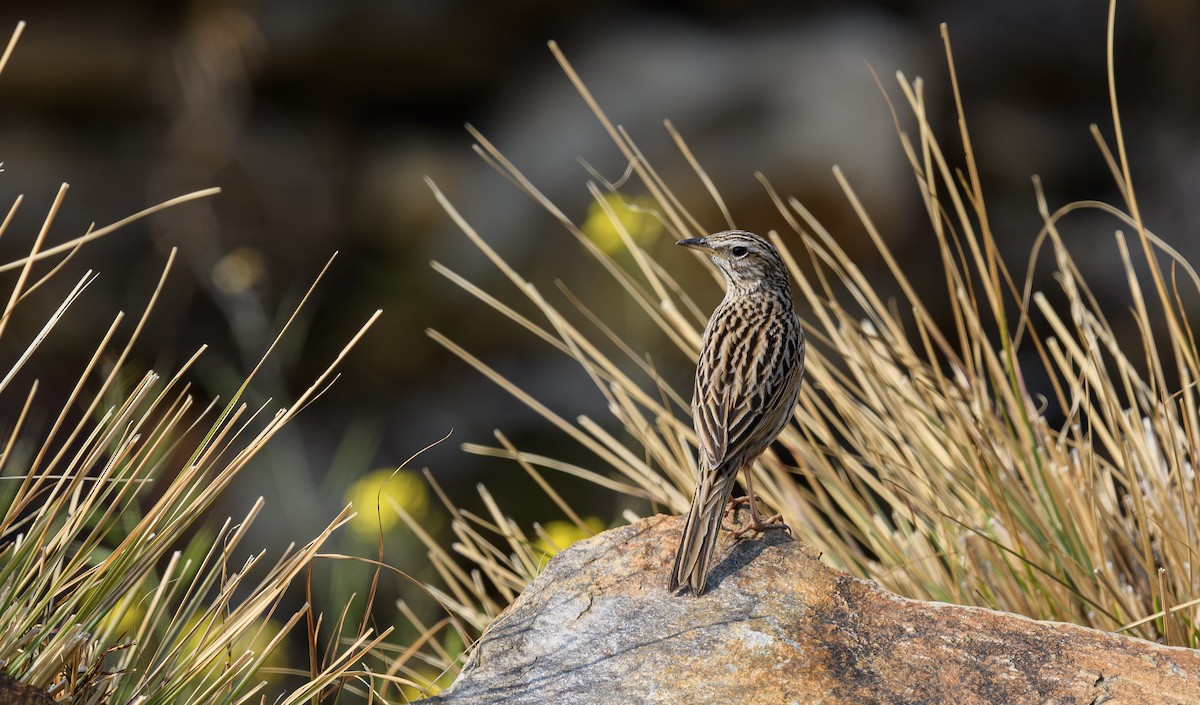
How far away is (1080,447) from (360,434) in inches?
250

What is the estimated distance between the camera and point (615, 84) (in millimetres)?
9141

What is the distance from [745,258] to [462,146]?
6.54m

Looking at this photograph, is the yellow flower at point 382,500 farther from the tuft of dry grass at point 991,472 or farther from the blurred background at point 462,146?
the blurred background at point 462,146

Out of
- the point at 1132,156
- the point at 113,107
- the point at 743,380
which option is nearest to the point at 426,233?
the point at 113,107

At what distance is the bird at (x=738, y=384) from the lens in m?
2.55

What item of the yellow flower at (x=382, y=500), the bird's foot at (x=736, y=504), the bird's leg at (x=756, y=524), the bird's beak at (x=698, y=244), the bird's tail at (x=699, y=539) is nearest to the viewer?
the bird's tail at (x=699, y=539)

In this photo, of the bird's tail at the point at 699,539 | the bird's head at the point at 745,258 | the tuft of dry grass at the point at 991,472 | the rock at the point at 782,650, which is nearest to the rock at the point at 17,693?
the rock at the point at 782,650

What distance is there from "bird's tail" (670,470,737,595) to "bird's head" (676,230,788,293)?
85 centimetres

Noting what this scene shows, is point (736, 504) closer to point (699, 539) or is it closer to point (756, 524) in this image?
point (756, 524)

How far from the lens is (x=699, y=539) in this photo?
99.3 inches

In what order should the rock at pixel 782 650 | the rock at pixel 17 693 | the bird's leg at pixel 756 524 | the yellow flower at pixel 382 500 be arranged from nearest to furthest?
the rock at pixel 17 693
the rock at pixel 782 650
the bird's leg at pixel 756 524
the yellow flower at pixel 382 500

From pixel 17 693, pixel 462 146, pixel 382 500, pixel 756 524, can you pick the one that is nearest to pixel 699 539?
pixel 756 524

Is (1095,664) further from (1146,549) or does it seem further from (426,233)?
(426,233)

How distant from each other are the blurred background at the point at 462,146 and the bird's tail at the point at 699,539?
568cm
